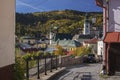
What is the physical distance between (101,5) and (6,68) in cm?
1654

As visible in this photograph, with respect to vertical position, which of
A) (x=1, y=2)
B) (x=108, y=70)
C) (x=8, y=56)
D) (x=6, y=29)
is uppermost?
(x=1, y=2)

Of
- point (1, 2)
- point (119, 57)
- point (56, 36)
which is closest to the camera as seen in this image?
point (1, 2)

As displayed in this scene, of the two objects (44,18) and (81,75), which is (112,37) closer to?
(81,75)

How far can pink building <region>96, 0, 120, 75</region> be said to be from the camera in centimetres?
2241

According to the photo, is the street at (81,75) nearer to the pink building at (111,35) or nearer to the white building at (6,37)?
the pink building at (111,35)

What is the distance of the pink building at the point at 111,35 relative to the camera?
22.4m

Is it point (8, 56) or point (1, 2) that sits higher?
point (1, 2)

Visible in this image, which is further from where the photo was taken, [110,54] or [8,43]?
[110,54]

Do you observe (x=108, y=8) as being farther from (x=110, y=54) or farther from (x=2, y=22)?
(x=2, y=22)

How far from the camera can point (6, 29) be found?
789 centimetres

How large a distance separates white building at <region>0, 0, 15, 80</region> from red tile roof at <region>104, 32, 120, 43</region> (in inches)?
549

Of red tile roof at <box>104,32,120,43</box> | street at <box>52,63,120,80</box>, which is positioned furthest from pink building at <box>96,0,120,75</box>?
street at <box>52,63,120,80</box>

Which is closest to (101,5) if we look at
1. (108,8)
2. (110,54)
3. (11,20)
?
(108,8)

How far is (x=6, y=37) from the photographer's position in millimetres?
7914
